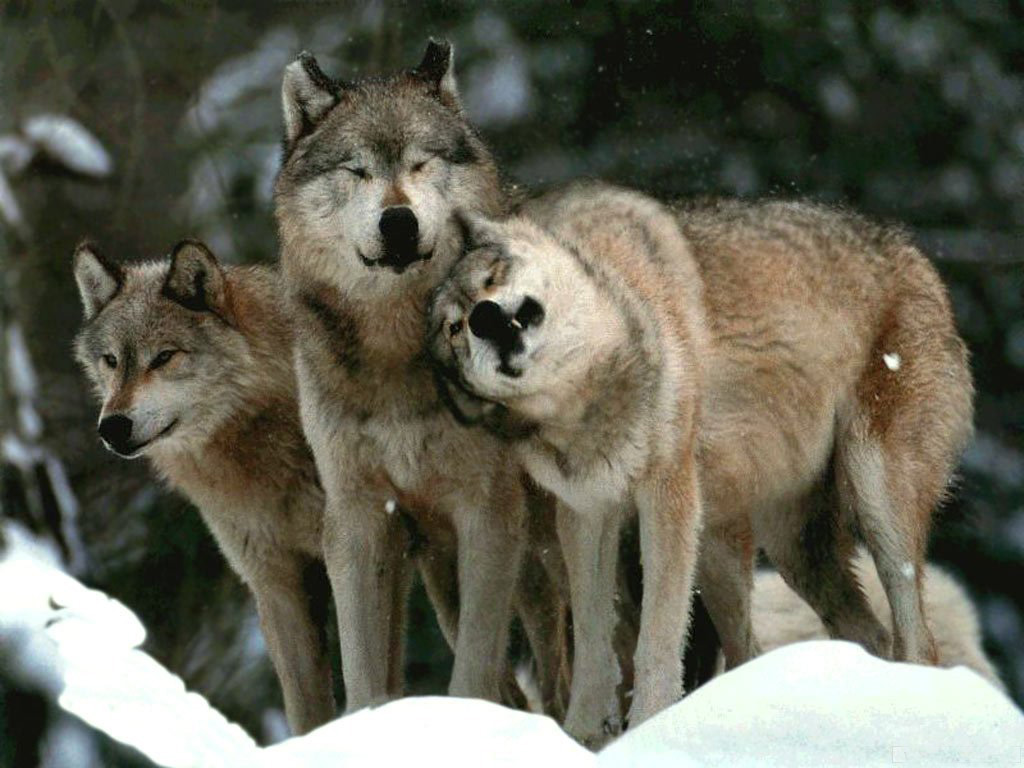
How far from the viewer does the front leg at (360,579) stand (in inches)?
227

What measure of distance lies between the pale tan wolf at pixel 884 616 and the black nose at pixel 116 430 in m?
3.06

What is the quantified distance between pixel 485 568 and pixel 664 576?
736 mm

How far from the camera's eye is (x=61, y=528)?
29.9 ft

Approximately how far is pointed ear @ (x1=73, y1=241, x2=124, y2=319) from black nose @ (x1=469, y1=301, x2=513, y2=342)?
199 cm

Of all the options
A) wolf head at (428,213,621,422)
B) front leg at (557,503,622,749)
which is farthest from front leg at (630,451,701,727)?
wolf head at (428,213,621,422)

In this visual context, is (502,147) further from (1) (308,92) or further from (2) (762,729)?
(2) (762,729)


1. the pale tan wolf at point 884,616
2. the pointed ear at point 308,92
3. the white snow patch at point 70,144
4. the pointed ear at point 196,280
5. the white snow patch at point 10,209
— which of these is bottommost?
the pale tan wolf at point 884,616

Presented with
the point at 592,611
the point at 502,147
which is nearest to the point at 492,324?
the point at 592,611

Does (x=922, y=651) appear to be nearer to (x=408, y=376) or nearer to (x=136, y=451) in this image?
(x=408, y=376)

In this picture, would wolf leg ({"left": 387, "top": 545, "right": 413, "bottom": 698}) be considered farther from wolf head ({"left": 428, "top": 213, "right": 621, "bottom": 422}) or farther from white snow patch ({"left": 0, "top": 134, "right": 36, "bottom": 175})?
white snow patch ({"left": 0, "top": 134, "right": 36, "bottom": 175})

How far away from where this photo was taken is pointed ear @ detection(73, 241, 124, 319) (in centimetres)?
633

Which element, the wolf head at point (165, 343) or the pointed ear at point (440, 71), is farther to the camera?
the wolf head at point (165, 343)

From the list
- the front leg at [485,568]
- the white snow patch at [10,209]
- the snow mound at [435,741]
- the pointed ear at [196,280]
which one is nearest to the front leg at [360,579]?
the front leg at [485,568]

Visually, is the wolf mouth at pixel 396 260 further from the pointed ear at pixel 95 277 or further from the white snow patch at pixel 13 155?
the white snow patch at pixel 13 155
